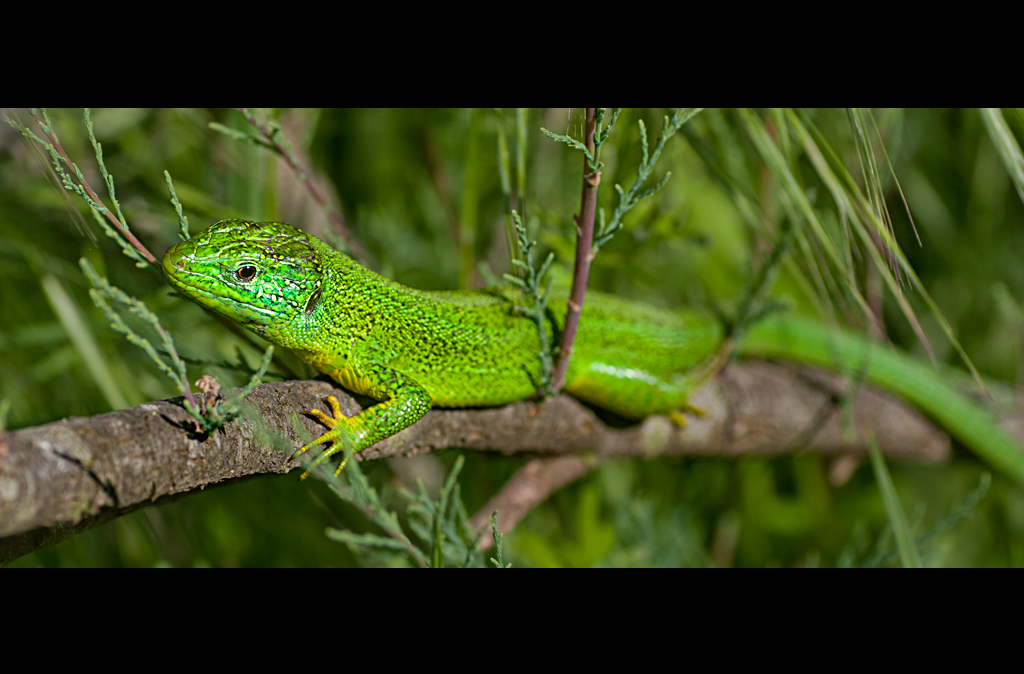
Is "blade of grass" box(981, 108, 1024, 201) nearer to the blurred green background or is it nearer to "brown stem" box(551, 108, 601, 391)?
the blurred green background

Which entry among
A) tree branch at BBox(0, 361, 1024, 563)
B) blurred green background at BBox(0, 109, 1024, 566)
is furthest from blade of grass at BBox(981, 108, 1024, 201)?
tree branch at BBox(0, 361, 1024, 563)

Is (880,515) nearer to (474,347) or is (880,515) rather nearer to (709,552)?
(709,552)

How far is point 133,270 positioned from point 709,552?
2745mm

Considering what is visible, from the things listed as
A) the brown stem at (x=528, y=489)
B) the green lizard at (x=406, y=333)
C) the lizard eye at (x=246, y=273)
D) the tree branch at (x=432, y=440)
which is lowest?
the brown stem at (x=528, y=489)

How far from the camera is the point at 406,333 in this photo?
209cm

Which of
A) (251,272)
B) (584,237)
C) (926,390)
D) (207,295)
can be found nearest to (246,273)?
(251,272)

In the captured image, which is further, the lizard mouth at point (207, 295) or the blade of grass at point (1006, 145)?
the lizard mouth at point (207, 295)

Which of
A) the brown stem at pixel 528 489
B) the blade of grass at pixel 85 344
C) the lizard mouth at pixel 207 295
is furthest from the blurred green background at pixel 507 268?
the brown stem at pixel 528 489

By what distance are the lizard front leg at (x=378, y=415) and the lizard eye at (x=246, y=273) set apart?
0.41 metres

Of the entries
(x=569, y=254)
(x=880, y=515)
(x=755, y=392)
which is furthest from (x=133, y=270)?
(x=880, y=515)

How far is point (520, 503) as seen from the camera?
232 centimetres

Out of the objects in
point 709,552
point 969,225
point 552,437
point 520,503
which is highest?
point 969,225

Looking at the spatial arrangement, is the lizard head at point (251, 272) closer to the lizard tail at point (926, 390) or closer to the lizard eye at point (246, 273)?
the lizard eye at point (246, 273)

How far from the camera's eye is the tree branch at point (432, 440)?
3.56 ft
